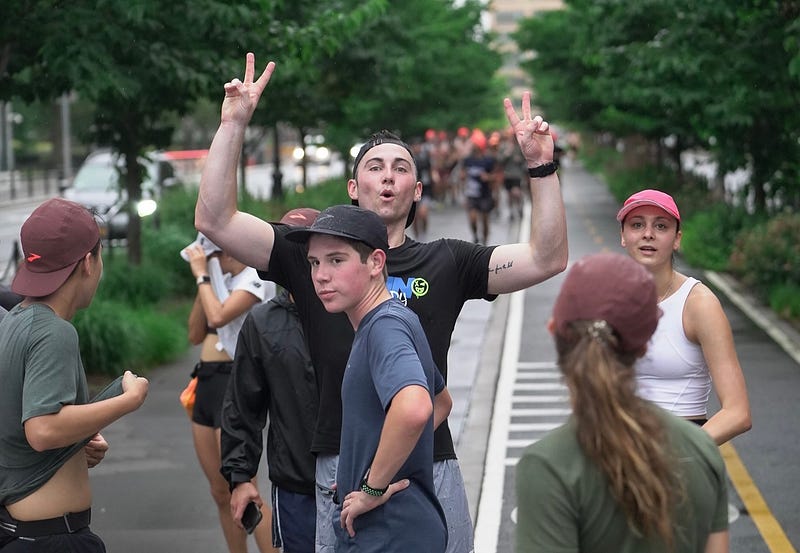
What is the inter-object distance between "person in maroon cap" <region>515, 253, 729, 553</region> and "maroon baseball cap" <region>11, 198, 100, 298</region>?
1.87 m

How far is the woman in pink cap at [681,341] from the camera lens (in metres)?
4.84

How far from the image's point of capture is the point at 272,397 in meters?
5.66

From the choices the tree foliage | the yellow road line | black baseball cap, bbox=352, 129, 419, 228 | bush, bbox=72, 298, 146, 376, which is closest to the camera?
black baseball cap, bbox=352, 129, 419, 228

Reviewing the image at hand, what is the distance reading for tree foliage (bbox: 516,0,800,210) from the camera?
14930 millimetres

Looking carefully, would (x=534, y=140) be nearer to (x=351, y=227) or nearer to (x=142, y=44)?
(x=351, y=227)

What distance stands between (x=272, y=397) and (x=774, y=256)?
1318 cm

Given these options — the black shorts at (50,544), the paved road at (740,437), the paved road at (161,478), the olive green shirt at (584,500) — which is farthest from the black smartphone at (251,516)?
the olive green shirt at (584,500)

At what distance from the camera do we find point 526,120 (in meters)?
4.66

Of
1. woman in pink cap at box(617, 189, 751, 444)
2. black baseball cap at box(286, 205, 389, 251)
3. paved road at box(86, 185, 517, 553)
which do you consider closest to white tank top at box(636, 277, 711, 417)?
woman in pink cap at box(617, 189, 751, 444)

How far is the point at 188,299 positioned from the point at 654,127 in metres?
13.7

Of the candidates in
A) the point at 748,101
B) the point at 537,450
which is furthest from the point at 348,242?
the point at 748,101

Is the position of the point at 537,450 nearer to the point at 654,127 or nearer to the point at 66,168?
the point at 654,127

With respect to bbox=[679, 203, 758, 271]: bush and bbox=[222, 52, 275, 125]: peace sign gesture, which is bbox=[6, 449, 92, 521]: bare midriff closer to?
bbox=[222, 52, 275, 125]: peace sign gesture

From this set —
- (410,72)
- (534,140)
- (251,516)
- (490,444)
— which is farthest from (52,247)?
(410,72)
